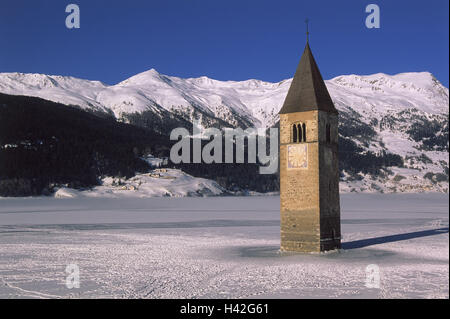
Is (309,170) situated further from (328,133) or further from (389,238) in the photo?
(389,238)

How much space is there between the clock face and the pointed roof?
2720 mm

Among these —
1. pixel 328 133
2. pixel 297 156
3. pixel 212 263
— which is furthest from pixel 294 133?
pixel 212 263

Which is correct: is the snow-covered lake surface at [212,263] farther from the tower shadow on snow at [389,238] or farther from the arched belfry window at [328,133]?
the arched belfry window at [328,133]

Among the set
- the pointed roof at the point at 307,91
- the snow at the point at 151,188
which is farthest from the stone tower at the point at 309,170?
→ the snow at the point at 151,188

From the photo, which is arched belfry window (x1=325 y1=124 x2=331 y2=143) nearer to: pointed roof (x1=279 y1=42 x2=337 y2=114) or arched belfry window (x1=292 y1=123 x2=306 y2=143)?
pointed roof (x1=279 y1=42 x2=337 y2=114)

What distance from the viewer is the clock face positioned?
40.4 meters

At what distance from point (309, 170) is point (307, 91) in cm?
596

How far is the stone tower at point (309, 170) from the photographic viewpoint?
3994 centimetres

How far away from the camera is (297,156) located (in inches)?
1604

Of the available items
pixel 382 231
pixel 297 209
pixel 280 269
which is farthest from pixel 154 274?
pixel 382 231

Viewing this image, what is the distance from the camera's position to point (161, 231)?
5756 cm

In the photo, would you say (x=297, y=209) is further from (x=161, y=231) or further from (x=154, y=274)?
(x=161, y=231)
